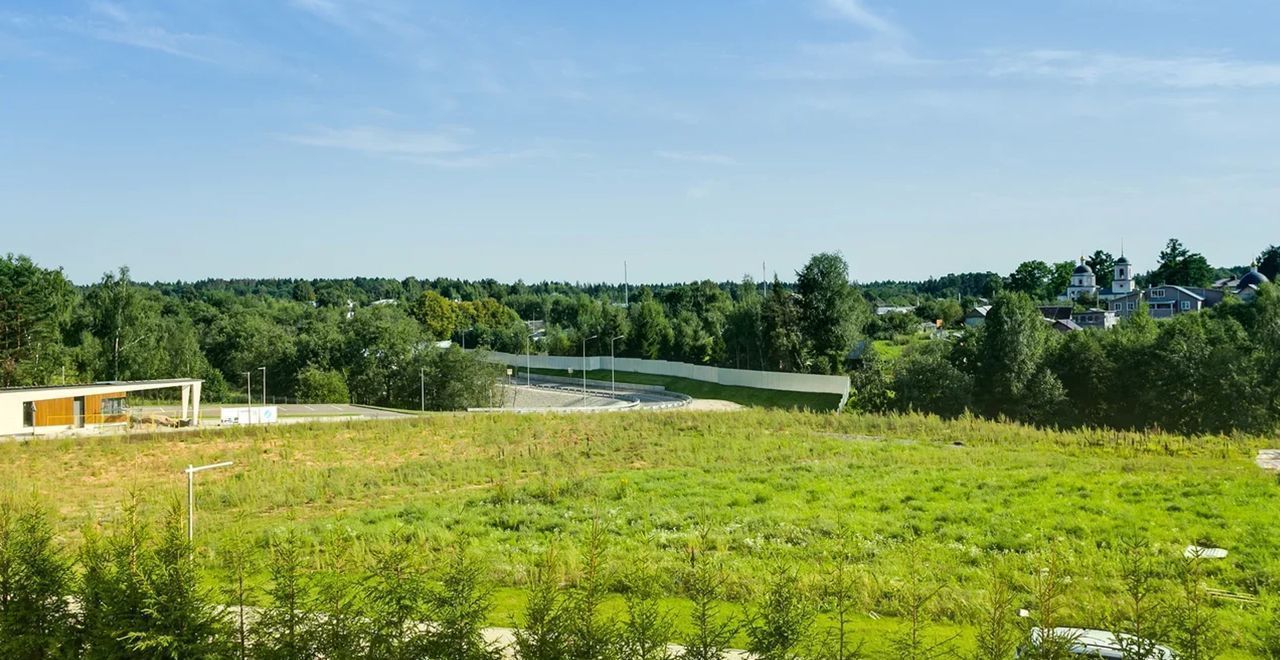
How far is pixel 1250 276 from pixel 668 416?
104947mm

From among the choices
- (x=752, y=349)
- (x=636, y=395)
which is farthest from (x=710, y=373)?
(x=752, y=349)

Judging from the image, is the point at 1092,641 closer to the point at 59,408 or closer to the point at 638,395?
the point at 59,408

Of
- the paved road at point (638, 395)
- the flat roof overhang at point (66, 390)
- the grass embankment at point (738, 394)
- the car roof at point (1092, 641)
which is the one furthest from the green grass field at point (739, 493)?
the paved road at point (638, 395)

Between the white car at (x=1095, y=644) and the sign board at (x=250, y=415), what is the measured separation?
42694mm

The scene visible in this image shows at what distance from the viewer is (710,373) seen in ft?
248

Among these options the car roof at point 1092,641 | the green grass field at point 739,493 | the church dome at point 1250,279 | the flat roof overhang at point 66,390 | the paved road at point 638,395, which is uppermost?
the church dome at point 1250,279

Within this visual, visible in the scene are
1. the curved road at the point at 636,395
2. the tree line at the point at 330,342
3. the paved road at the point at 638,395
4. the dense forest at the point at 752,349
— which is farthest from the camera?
the paved road at the point at 638,395

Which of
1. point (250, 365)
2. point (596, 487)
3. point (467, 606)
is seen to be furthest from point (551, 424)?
point (250, 365)

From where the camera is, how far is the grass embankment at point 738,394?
60625 mm

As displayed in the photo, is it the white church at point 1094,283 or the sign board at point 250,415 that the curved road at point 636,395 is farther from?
the white church at point 1094,283

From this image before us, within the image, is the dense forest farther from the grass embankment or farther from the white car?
the white car

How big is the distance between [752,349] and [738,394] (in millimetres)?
17743

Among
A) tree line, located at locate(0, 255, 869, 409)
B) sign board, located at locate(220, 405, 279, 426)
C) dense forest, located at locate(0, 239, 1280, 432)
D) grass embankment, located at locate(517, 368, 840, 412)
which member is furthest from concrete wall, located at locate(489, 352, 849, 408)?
sign board, located at locate(220, 405, 279, 426)

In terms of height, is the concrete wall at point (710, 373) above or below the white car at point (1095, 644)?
below
